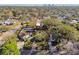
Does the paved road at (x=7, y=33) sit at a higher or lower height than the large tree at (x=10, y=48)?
higher

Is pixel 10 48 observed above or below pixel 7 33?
below

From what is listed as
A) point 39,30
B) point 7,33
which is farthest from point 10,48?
point 39,30

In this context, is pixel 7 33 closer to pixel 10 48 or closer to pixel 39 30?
pixel 10 48

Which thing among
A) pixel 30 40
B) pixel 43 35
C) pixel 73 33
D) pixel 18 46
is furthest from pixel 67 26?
pixel 18 46

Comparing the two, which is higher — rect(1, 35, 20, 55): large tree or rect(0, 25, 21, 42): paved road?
rect(0, 25, 21, 42): paved road

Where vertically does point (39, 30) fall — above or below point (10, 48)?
above

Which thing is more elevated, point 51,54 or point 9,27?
point 9,27
